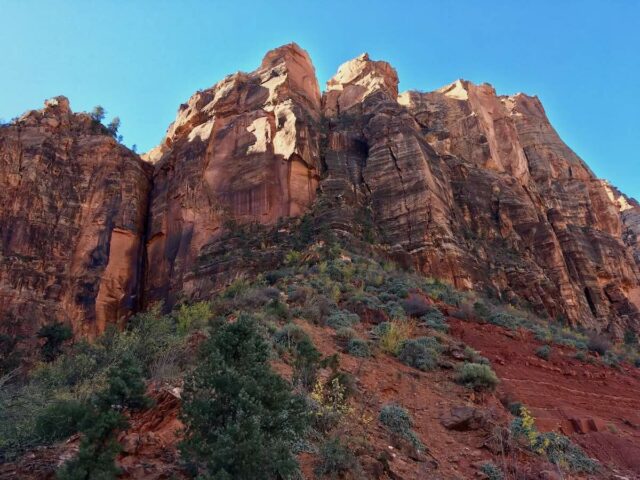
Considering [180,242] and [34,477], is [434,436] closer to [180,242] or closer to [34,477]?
[34,477]

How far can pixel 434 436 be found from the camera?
32.7ft

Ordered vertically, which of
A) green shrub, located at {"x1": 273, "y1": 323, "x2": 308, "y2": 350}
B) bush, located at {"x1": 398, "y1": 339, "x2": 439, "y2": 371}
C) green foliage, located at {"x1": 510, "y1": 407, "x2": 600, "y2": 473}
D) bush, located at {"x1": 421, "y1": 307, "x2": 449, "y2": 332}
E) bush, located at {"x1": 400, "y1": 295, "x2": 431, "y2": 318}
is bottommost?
A: green foliage, located at {"x1": 510, "y1": 407, "x2": 600, "y2": 473}

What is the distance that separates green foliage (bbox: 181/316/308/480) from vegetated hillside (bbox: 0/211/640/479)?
0.02 meters

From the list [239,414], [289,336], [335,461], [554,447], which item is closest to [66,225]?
[289,336]

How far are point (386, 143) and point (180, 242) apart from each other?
1356cm

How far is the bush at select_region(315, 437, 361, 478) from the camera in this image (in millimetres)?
7793

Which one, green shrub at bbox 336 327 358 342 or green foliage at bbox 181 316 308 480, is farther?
green shrub at bbox 336 327 358 342

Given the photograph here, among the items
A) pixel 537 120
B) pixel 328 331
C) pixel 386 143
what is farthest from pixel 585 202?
pixel 328 331

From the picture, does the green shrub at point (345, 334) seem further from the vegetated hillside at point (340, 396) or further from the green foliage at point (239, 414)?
the green foliage at point (239, 414)

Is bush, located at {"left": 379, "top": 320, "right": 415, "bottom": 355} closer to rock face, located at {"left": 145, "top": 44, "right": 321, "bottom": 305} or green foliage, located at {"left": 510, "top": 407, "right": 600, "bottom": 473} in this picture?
green foliage, located at {"left": 510, "top": 407, "right": 600, "bottom": 473}

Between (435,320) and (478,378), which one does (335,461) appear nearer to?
(478,378)

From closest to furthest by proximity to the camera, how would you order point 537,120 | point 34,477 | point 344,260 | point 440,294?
1. point 34,477
2. point 440,294
3. point 344,260
4. point 537,120

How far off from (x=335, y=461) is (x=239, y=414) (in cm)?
198

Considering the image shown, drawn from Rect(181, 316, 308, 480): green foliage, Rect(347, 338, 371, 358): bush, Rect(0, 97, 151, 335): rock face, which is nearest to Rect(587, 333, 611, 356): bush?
Rect(347, 338, 371, 358): bush
